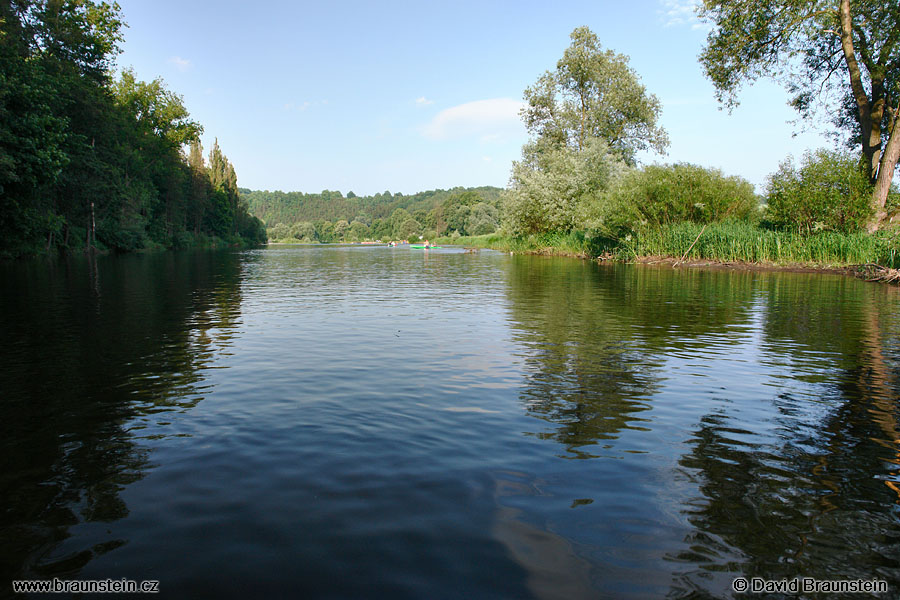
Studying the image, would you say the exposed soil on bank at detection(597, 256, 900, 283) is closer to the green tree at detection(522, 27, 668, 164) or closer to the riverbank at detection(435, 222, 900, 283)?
the riverbank at detection(435, 222, 900, 283)

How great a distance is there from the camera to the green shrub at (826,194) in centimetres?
2828

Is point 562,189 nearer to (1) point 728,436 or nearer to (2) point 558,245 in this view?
(2) point 558,245

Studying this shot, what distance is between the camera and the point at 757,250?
31.6 metres

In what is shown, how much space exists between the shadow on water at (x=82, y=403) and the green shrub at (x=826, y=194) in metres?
30.3

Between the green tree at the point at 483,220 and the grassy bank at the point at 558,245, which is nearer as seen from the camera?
the grassy bank at the point at 558,245

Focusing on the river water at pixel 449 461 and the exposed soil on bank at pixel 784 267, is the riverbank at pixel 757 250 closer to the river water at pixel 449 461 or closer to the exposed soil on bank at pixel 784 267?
the exposed soil on bank at pixel 784 267

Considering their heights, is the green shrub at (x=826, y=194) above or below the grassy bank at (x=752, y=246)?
above

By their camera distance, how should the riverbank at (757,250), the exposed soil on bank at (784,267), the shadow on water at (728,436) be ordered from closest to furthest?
the shadow on water at (728,436), the exposed soil on bank at (784,267), the riverbank at (757,250)

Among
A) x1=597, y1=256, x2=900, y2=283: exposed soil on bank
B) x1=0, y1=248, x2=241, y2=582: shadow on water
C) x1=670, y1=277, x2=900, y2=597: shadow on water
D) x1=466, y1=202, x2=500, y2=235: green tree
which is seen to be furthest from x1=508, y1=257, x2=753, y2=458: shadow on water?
x1=466, y1=202, x2=500, y2=235: green tree

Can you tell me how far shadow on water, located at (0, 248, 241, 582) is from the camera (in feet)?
12.9

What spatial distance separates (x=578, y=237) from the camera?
50.0 meters

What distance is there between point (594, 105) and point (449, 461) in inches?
2209

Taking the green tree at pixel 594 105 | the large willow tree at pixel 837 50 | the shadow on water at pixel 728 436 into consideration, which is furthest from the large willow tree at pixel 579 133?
the shadow on water at pixel 728 436

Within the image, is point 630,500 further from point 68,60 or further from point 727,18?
point 68,60
